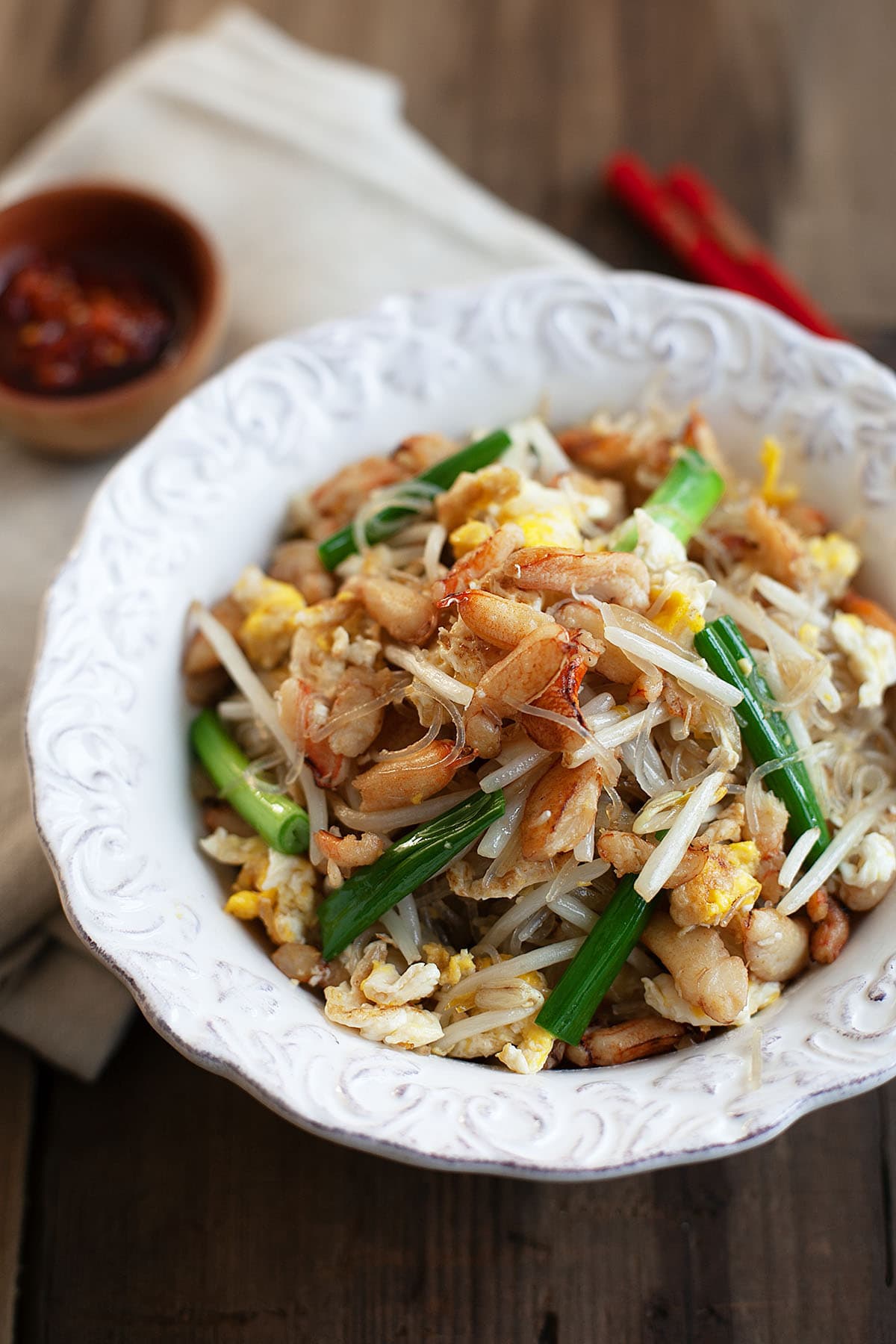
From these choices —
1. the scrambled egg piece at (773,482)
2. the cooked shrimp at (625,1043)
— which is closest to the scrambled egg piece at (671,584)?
the scrambled egg piece at (773,482)

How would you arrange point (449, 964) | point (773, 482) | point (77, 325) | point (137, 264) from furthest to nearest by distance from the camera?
point (137, 264), point (77, 325), point (773, 482), point (449, 964)

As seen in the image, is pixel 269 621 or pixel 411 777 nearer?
pixel 411 777

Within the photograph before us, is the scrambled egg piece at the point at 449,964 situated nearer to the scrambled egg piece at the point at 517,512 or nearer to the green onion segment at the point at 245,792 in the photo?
the green onion segment at the point at 245,792

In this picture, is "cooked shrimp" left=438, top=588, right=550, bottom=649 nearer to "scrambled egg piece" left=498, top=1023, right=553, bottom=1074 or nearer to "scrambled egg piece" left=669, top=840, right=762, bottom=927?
"scrambled egg piece" left=669, top=840, right=762, bottom=927

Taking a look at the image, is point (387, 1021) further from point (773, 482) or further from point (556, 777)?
point (773, 482)

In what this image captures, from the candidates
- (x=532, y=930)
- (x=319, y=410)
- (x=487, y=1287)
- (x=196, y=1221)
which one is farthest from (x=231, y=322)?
(x=487, y=1287)

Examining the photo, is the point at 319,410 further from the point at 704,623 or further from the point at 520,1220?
the point at 520,1220

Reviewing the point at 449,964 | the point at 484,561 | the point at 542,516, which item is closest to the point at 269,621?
the point at 484,561
